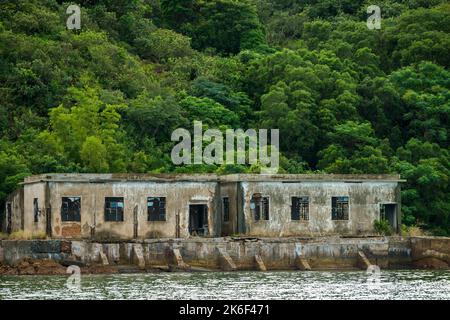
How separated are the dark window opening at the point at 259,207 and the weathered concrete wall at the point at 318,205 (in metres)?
0.14

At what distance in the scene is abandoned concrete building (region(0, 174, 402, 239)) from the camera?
5269 cm

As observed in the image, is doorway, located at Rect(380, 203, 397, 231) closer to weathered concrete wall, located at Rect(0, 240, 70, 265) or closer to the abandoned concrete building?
the abandoned concrete building

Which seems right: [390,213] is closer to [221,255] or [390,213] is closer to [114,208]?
[221,255]

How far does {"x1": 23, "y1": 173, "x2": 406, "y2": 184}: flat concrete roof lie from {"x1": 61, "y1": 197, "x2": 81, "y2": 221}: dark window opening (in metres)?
0.76

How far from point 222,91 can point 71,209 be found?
68.8 ft

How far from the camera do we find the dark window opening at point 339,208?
5553cm

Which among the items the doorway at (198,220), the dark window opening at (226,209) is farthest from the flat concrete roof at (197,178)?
the doorway at (198,220)

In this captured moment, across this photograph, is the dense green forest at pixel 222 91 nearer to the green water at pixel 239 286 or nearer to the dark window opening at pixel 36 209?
the dark window opening at pixel 36 209

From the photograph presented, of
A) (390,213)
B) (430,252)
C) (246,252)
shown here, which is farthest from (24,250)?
(390,213)

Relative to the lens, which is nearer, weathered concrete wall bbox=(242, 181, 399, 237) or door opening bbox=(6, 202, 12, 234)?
weathered concrete wall bbox=(242, 181, 399, 237)

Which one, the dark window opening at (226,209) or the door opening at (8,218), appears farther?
the door opening at (8,218)

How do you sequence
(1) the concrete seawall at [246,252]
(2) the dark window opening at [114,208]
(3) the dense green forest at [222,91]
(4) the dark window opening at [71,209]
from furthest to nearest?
(3) the dense green forest at [222,91] → (2) the dark window opening at [114,208] → (4) the dark window opening at [71,209] → (1) the concrete seawall at [246,252]

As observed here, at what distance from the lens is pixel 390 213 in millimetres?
56969

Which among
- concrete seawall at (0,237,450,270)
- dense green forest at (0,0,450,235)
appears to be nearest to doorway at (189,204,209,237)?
concrete seawall at (0,237,450,270)
